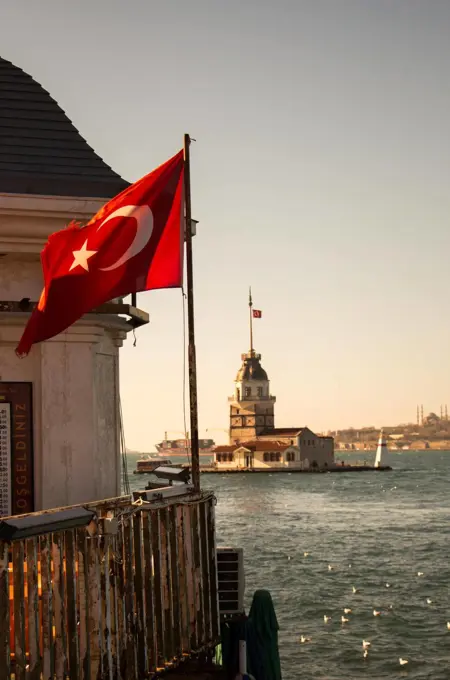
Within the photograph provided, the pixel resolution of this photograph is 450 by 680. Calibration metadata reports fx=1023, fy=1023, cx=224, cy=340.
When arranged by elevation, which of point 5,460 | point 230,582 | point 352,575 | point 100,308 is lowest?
point 352,575

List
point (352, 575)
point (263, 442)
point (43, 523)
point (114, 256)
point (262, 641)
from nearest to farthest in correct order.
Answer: point (43, 523) < point (114, 256) < point (262, 641) < point (352, 575) < point (263, 442)

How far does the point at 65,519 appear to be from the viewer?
7.71 metres

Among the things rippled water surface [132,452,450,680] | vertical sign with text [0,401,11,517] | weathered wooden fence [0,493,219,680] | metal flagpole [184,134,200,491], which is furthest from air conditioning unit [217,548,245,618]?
rippled water surface [132,452,450,680]

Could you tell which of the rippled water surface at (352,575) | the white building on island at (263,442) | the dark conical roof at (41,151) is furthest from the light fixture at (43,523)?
the white building on island at (263,442)

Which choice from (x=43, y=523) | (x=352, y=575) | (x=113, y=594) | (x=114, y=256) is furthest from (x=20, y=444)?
(x=352, y=575)

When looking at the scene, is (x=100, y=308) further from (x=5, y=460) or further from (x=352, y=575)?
(x=352, y=575)

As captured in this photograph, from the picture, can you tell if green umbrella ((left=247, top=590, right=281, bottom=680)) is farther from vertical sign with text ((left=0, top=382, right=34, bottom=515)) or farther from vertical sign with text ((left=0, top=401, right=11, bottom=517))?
vertical sign with text ((left=0, top=401, right=11, bottom=517))

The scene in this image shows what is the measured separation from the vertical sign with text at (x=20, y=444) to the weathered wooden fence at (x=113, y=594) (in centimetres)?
170

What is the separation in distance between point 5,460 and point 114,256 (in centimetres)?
286

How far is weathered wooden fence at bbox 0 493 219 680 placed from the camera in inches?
296

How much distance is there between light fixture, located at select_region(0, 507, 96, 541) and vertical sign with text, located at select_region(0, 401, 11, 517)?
3.16m

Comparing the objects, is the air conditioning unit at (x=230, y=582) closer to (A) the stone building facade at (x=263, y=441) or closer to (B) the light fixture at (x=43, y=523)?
(B) the light fixture at (x=43, y=523)

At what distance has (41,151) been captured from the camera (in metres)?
11.7

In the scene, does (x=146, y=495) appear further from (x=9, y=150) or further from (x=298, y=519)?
(x=298, y=519)
